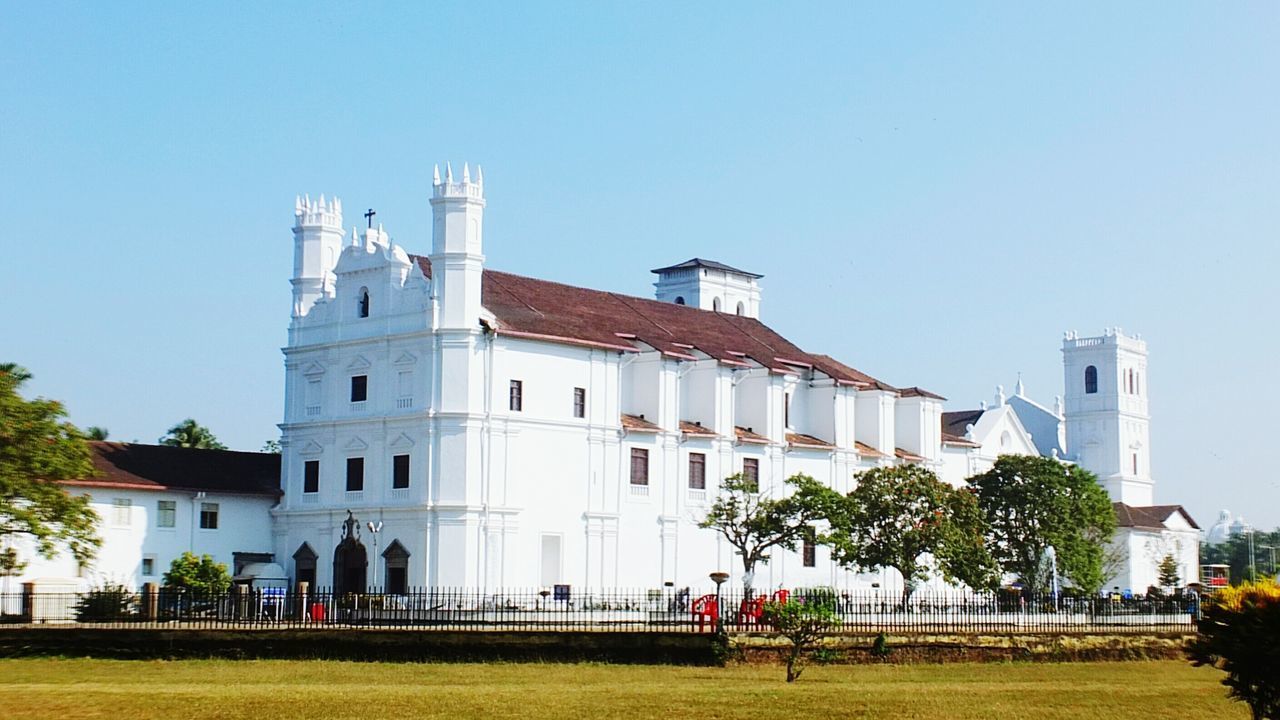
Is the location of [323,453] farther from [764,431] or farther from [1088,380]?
[1088,380]

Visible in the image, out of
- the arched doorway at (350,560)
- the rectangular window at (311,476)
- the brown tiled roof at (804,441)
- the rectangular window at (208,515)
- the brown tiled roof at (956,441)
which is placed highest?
the brown tiled roof at (956,441)

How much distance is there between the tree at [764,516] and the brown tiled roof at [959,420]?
122 feet

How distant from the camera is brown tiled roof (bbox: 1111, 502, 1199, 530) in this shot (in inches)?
3775

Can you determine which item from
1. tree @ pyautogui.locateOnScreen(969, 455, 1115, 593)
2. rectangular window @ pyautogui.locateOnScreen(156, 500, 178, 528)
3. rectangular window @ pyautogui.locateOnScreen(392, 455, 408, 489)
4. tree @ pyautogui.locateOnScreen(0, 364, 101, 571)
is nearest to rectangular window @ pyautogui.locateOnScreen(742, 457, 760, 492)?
tree @ pyautogui.locateOnScreen(969, 455, 1115, 593)

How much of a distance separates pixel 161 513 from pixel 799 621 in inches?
1199

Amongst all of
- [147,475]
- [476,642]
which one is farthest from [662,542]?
[476,642]

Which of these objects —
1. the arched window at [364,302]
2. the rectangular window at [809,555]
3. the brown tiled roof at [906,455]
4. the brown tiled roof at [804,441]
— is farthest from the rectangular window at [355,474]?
the brown tiled roof at [906,455]

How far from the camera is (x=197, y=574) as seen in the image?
170 ft

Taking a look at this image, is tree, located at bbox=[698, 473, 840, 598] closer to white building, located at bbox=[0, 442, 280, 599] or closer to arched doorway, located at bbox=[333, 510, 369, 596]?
arched doorway, located at bbox=[333, 510, 369, 596]

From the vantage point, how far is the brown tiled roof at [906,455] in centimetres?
7144

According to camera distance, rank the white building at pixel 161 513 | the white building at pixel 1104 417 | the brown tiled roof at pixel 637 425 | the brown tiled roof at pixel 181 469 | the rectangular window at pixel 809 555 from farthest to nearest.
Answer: the white building at pixel 1104 417
the rectangular window at pixel 809 555
the brown tiled roof at pixel 637 425
the brown tiled roof at pixel 181 469
the white building at pixel 161 513

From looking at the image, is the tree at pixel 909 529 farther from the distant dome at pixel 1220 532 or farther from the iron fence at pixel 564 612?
the distant dome at pixel 1220 532

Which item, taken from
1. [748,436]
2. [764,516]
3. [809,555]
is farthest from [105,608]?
[809,555]

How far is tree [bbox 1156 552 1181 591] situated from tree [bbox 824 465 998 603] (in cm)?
3513
